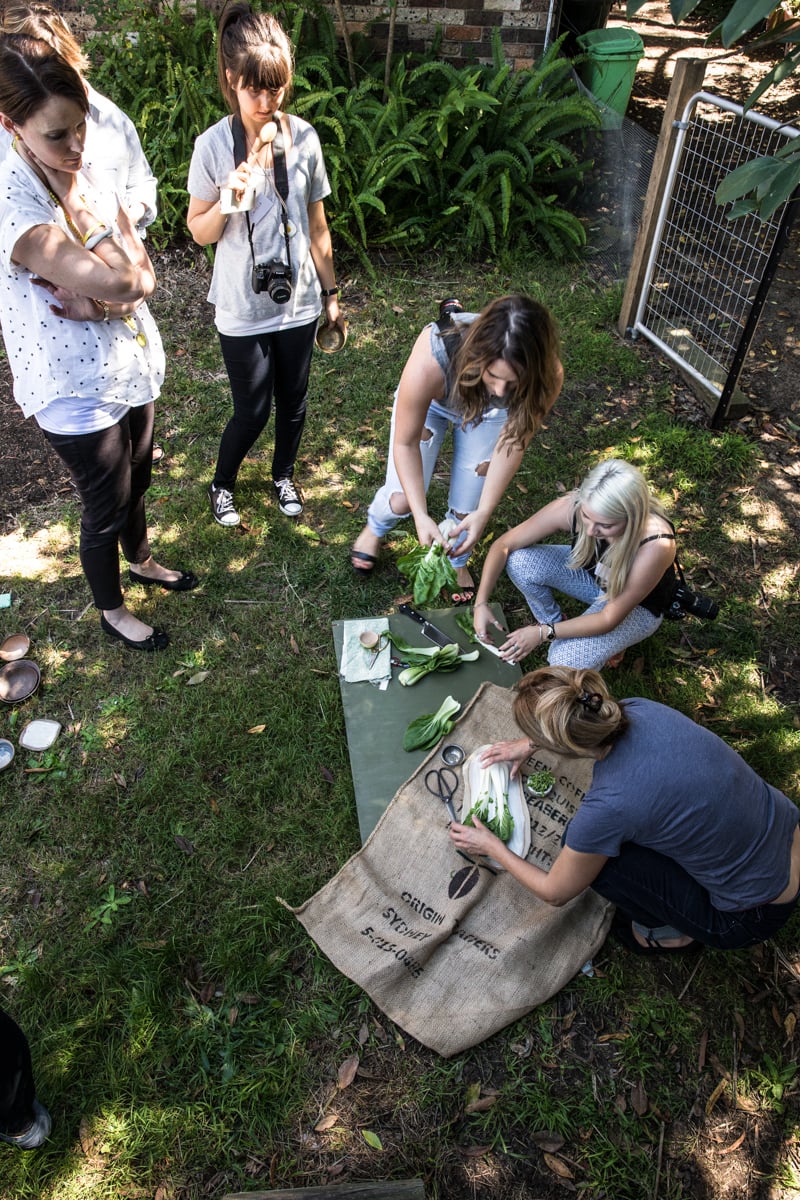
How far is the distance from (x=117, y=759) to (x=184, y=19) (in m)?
6.38

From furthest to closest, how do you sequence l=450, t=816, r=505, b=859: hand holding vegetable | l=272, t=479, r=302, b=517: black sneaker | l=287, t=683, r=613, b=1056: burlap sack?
l=272, t=479, r=302, b=517: black sneaker
l=450, t=816, r=505, b=859: hand holding vegetable
l=287, t=683, r=613, b=1056: burlap sack

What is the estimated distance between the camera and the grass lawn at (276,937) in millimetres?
2717

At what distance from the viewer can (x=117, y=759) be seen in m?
3.67

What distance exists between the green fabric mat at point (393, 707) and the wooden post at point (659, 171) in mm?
3278

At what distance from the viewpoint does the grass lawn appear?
272 centimetres

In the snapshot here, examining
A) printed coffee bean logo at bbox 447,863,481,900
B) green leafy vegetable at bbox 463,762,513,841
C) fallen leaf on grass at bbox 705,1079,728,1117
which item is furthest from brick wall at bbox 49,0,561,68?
fallen leaf on grass at bbox 705,1079,728,1117

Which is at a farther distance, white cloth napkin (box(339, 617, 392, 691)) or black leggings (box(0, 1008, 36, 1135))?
white cloth napkin (box(339, 617, 392, 691))

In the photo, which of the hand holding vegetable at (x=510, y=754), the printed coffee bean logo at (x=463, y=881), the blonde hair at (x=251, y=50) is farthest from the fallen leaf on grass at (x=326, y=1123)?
the blonde hair at (x=251, y=50)

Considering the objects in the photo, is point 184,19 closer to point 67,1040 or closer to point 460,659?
point 460,659

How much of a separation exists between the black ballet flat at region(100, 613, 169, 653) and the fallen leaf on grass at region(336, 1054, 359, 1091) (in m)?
2.14

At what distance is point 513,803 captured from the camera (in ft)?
11.2

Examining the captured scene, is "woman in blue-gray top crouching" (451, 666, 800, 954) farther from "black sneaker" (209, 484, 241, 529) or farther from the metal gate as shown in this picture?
the metal gate

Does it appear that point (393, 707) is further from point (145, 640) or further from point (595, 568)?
point (145, 640)

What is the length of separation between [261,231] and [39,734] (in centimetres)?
254
